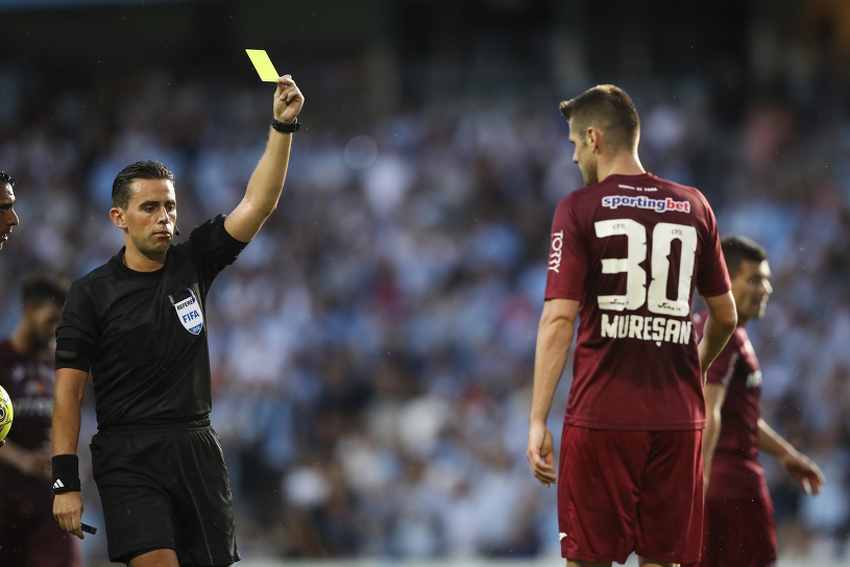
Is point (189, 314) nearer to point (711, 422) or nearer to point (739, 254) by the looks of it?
point (711, 422)

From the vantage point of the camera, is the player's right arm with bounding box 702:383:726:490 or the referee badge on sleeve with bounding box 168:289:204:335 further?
the player's right arm with bounding box 702:383:726:490

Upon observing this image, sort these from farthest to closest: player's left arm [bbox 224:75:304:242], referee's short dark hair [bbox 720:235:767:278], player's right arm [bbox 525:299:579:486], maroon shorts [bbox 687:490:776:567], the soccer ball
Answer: referee's short dark hair [bbox 720:235:767:278] → maroon shorts [bbox 687:490:776:567] → the soccer ball → player's left arm [bbox 224:75:304:242] → player's right arm [bbox 525:299:579:486]

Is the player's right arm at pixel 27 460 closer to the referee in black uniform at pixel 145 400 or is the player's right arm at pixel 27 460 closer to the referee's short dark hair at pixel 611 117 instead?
the referee in black uniform at pixel 145 400

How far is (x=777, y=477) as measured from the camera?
383 inches

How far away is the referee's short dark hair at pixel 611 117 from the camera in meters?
4.36

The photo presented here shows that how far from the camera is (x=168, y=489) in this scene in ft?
14.1

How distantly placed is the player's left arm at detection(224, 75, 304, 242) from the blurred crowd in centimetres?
665

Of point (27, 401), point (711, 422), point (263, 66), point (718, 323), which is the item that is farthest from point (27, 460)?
point (718, 323)

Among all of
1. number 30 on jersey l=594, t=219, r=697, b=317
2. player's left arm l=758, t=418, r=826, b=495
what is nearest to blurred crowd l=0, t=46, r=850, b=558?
player's left arm l=758, t=418, r=826, b=495

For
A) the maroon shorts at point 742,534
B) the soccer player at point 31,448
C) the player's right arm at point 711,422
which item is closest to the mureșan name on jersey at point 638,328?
the player's right arm at point 711,422

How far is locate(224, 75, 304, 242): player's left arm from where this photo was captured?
4551 mm

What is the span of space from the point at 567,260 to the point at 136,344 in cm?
187

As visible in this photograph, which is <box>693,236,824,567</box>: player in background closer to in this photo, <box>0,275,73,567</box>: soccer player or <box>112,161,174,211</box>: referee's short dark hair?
<box>112,161,174,211</box>: referee's short dark hair

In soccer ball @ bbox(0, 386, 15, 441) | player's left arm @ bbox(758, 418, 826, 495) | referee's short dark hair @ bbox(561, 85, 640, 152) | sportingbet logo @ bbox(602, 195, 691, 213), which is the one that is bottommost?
player's left arm @ bbox(758, 418, 826, 495)
